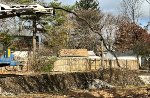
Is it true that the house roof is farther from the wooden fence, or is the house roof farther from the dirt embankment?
the dirt embankment

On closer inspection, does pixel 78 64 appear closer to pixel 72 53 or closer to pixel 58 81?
pixel 72 53

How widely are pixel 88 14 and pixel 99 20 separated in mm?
3556

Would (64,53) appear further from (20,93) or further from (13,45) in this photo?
(20,93)

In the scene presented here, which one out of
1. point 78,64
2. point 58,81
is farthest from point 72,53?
point 58,81

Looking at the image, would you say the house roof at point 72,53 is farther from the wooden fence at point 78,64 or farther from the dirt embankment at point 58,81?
the dirt embankment at point 58,81

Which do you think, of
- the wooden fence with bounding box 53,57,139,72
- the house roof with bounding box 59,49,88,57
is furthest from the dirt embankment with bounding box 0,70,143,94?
the house roof with bounding box 59,49,88,57

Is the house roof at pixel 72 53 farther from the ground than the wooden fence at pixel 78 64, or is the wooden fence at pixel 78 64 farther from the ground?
the house roof at pixel 72 53

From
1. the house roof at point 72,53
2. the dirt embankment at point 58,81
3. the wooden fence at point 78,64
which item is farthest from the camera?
the house roof at point 72,53

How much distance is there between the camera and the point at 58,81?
27.9 meters

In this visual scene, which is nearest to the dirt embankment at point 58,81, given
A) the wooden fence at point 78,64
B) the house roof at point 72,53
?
the wooden fence at point 78,64

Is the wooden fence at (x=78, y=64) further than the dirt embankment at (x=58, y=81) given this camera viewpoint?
Yes

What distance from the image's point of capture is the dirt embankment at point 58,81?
930 inches

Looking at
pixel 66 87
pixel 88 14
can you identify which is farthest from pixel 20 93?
pixel 88 14

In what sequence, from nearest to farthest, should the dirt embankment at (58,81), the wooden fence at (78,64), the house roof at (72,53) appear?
the dirt embankment at (58,81)
the wooden fence at (78,64)
the house roof at (72,53)
